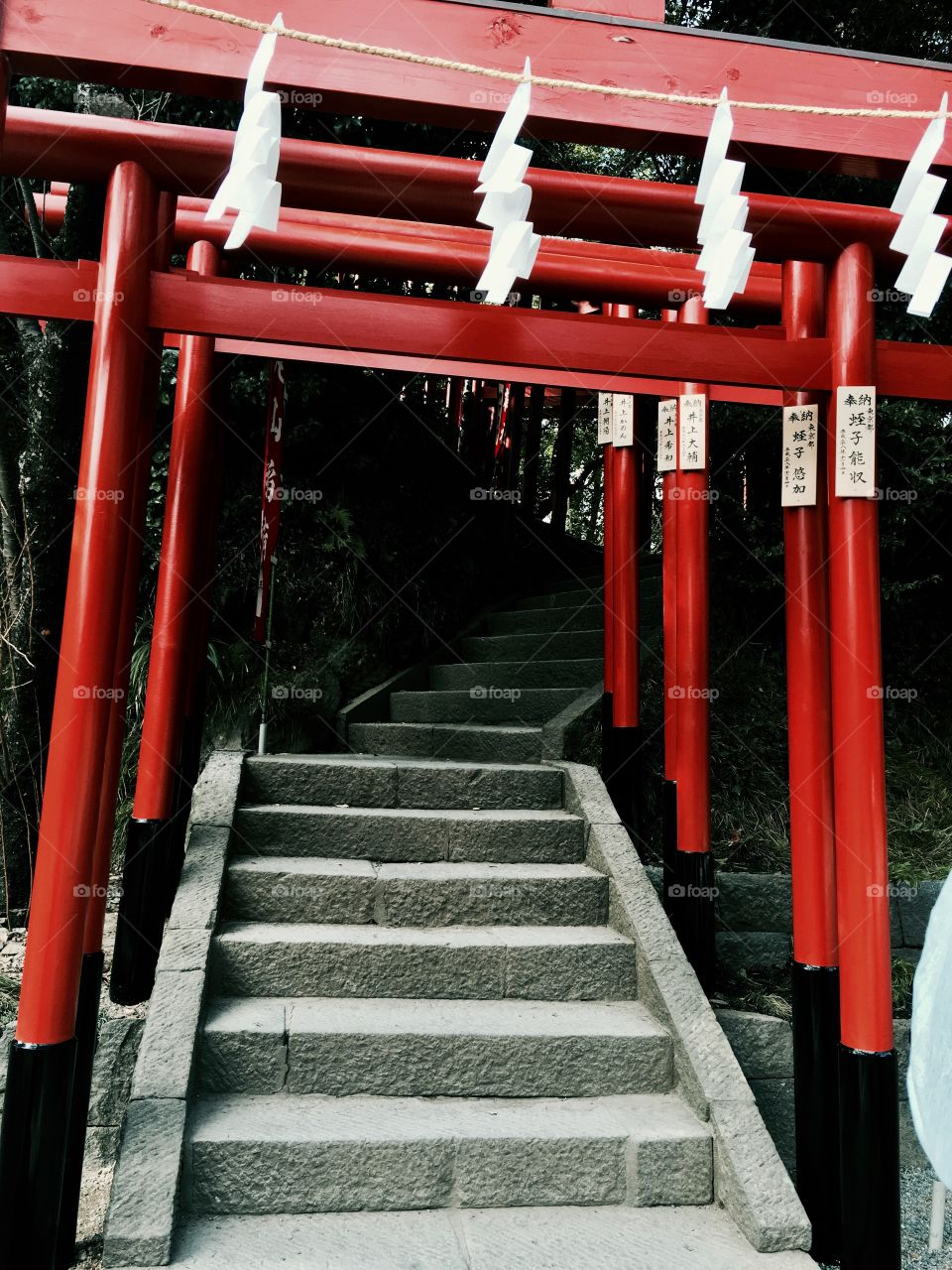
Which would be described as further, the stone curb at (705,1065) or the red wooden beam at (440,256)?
the red wooden beam at (440,256)

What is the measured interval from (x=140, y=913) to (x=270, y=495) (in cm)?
237

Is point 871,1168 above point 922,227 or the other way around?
the other way around

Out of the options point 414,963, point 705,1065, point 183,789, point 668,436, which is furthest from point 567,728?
point 705,1065

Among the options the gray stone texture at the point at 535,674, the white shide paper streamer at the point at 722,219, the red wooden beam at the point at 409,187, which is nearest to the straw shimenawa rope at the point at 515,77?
the white shide paper streamer at the point at 722,219

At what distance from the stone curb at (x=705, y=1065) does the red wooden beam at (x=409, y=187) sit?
8.77 feet

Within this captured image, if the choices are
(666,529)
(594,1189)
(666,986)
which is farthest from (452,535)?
(594,1189)

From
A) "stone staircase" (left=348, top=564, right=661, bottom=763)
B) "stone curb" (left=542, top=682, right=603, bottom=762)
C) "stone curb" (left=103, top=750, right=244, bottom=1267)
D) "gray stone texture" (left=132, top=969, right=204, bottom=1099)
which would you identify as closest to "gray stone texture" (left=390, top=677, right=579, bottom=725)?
"stone staircase" (left=348, top=564, right=661, bottom=763)

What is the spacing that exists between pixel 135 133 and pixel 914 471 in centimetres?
523

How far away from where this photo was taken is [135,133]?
10.0ft

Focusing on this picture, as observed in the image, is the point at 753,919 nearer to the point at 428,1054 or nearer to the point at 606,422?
the point at 428,1054

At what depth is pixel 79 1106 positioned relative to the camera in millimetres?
3145

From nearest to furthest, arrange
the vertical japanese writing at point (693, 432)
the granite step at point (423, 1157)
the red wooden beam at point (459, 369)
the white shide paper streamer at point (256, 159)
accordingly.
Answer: the white shide paper streamer at point (256, 159) → the granite step at point (423, 1157) → the red wooden beam at point (459, 369) → the vertical japanese writing at point (693, 432)

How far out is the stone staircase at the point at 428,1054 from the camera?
309 centimetres

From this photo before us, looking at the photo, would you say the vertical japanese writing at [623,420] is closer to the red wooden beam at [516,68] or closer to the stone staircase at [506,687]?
→ the stone staircase at [506,687]
